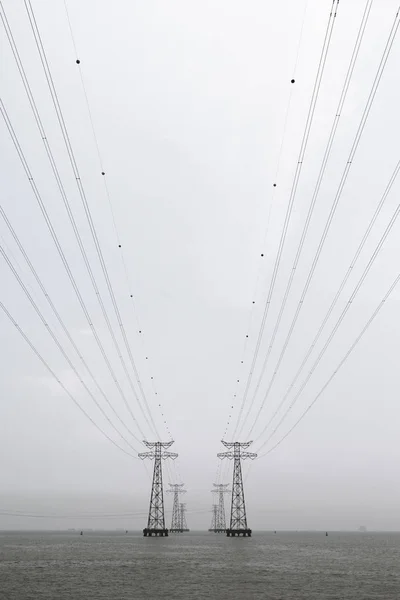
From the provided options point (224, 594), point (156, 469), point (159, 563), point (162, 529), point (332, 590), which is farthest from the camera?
point (162, 529)

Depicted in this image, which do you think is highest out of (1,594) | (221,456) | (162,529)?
(221,456)

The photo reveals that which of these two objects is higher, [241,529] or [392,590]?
[241,529]

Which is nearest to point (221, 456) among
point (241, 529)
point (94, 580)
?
point (241, 529)

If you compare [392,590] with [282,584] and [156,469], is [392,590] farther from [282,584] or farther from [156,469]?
[156,469]

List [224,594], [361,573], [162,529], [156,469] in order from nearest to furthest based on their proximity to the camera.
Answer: [224,594], [361,573], [156,469], [162,529]

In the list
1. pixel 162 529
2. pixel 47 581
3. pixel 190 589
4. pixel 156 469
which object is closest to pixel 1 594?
pixel 47 581

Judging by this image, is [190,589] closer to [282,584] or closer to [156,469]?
[282,584]

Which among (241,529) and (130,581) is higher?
(241,529)

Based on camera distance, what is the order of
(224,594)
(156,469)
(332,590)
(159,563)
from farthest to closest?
1. (156,469)
2. (159,563)
3. (332,590)
4. (224,594)

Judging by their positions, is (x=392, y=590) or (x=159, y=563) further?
(x=159, y=563)
